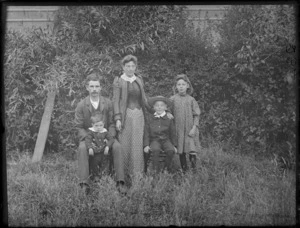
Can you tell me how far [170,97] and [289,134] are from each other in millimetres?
1410

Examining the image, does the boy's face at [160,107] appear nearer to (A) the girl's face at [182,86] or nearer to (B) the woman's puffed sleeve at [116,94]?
(A) the girl's face at [182,86]

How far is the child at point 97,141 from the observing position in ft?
14.1

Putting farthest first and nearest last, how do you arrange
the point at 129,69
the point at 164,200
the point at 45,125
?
the point at 45,125, the point at 129,69, the point at 164,200

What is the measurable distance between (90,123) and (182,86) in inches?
43.6

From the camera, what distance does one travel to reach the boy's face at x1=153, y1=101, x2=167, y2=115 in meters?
4.40

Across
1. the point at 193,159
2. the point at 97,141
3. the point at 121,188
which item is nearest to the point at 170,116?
the point at 193,159

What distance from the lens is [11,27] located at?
14.3 ft

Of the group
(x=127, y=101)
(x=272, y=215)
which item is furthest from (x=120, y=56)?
(x=272, y=215)

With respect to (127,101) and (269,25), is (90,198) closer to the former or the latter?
(127,101)

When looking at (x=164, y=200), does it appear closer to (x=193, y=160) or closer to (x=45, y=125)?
(x=193, y=160)

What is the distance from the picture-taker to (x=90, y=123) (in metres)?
4.32

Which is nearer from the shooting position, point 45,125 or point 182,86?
point 182,86

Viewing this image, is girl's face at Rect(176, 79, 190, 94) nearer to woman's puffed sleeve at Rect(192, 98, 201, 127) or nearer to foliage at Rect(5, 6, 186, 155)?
woman's puffed sleeve at Rect(192, 98, 201, 127)

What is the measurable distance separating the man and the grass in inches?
4.9
